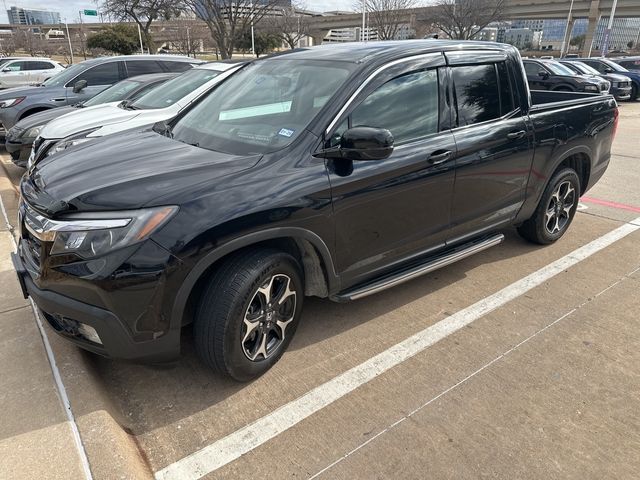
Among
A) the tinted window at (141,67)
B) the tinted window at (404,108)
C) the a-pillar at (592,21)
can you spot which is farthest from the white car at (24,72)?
the a-pillar at (592,21)

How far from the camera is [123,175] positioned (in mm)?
2561

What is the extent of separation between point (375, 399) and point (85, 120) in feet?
17.0

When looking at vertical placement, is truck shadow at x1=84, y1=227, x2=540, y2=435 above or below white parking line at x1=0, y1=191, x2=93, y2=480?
below

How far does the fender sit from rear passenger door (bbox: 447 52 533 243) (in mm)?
1326

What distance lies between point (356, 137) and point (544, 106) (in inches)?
96.2

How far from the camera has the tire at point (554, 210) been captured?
14.8 ft

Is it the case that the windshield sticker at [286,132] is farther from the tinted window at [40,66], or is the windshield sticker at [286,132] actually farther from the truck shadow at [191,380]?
the tinted window at [40,66]

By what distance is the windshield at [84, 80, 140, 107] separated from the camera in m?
7.46

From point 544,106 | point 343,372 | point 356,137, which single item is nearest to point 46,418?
point 343,372

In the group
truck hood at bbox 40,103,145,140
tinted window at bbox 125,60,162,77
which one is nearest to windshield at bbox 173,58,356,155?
A: truck hood at bbox 40,103,145,140

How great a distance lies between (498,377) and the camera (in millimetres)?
2877

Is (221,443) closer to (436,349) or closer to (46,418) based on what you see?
(46,418)

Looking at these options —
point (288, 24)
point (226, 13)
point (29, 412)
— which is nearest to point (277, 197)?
point (29, 412)

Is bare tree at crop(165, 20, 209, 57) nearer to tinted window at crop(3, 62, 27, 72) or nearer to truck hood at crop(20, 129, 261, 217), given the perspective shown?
tinted window at crop(3, 62, 27, 72)
